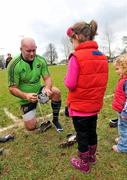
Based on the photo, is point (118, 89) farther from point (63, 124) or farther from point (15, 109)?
point (15, 109)

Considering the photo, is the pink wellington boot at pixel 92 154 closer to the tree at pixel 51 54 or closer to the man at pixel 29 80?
the man at pixel 29 80

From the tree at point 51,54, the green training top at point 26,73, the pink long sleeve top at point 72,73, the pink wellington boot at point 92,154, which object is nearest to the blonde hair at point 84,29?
the pink long sleeve top at point 72,73

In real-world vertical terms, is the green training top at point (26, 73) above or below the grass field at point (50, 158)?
above

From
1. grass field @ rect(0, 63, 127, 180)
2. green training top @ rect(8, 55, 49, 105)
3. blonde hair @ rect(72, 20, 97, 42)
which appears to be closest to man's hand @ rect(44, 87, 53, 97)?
green training top @ rect(8, 55, 49, 105)

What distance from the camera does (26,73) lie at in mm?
6141

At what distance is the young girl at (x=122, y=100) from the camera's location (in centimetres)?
493

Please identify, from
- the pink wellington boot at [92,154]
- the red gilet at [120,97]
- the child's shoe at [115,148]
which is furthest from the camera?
the child's shoe at [115,148]

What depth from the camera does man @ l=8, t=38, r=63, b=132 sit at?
591 centimetres

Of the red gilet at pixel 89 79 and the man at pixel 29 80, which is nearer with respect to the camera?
the red gilet at pixel 89 79

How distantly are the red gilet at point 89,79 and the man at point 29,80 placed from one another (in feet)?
4.82

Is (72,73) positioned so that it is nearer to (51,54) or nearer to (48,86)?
(48,86)

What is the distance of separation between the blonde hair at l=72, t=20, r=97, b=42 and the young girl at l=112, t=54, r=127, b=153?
32.7 inches

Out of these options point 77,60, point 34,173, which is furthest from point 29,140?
point 77,60

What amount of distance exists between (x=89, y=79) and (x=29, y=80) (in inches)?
85.2
